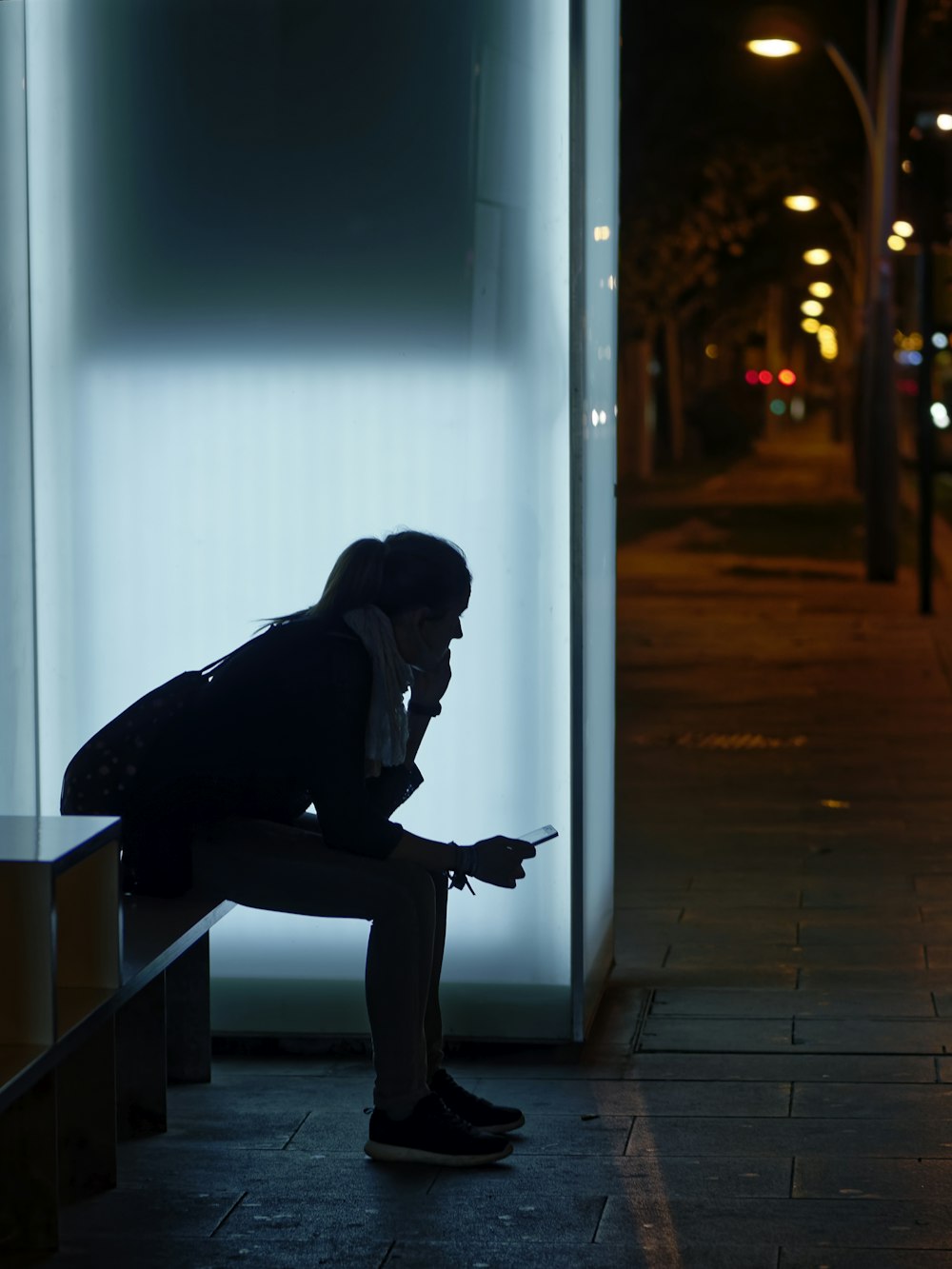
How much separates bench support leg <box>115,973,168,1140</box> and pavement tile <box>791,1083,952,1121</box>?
4.94 ft

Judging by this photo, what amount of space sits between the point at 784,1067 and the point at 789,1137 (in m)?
0.59

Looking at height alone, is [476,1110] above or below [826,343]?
below

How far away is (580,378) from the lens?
5.64m

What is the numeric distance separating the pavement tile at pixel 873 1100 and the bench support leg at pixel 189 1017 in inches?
58.9

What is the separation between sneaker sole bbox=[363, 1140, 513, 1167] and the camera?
4746 mm

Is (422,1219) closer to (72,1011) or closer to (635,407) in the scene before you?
(72,1011)

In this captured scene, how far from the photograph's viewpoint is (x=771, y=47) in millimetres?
19344

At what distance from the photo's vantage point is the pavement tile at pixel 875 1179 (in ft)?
14.8

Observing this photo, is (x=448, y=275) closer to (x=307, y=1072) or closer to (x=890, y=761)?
(x=307, y=1072)

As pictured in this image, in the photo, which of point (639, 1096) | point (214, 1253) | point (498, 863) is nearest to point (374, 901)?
point (498, 863)

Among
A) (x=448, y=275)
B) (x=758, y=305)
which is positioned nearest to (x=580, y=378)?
(x=448, y=275)

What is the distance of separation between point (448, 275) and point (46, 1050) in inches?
98.7

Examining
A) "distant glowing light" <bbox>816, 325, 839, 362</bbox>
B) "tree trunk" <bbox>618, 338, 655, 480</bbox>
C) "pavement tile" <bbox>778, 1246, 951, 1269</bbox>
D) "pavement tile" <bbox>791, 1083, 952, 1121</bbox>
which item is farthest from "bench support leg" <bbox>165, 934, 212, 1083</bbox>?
"distant glowing light" <bbox>816, 325, 839, 362</bbox>

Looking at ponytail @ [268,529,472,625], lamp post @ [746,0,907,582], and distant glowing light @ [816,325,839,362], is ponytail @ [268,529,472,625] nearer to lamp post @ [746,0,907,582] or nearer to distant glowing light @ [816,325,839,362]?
A: lamp post @ [746,0,907,582]
